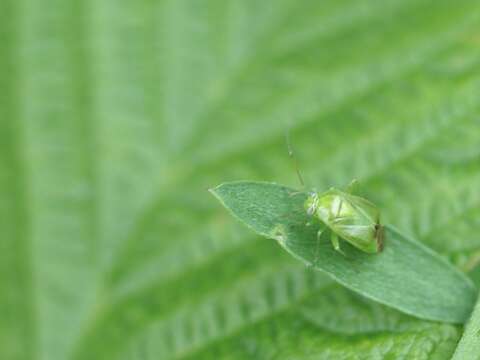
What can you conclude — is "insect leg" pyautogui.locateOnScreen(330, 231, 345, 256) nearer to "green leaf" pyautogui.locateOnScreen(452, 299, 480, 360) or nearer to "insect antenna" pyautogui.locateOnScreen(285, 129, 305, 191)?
"green leaf" pyautogui.locateOnScreen(452, 299, 480, 360)

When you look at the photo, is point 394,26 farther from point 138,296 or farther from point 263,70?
point 138,296

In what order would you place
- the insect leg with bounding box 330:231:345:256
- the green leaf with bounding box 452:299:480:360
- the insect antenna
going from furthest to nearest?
1. the insect antenna
2. the insect leg with bounding box 330:231:345:256
3. the green leaf with bounding box 452:299:480:360

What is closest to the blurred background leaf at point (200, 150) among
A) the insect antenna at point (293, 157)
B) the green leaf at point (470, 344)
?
the insect antenna at point (293, 157)

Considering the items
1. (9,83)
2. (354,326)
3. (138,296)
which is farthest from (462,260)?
(9,83)

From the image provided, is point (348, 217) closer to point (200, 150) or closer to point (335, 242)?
point (335, 242)

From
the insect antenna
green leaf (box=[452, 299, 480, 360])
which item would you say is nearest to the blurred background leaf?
the insect antenna

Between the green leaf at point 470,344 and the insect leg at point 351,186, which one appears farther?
the insect leg at point 351,186

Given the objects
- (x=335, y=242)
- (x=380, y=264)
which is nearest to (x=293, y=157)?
(x=335, y=242)

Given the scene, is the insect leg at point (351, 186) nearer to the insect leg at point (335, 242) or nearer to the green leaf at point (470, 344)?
the insect leg at point (335, 242)
